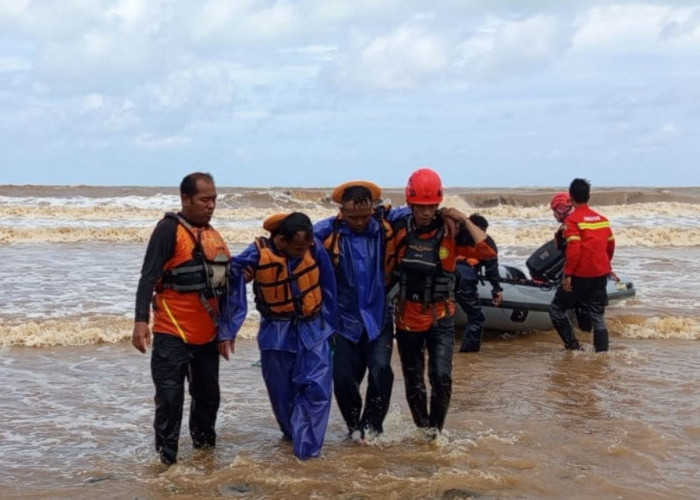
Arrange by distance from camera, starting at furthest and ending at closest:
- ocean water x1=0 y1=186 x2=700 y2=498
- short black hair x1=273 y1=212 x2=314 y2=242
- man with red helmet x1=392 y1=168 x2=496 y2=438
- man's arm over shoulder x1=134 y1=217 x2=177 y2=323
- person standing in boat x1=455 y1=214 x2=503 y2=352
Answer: person standing in boat x1=455 y1=214 x2=503 y2=352
man with red helmet x1=392 y1=168 x2=496 y2=438
short black hair x1=273 y1=212 x2=314 y2=242
ocean water x1=0 y1=186 x2=700 y2=498
man's arm over shoulder x1=134 y1=217 x2=177 y2=323

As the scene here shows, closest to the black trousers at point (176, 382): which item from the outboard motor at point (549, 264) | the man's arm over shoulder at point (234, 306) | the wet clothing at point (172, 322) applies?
the wet clothing at point (172, 322)

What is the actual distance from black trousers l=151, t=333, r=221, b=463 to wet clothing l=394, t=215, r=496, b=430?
1247 mm

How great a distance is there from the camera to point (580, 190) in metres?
8.20

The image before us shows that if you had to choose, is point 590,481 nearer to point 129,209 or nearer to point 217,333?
point 217,333

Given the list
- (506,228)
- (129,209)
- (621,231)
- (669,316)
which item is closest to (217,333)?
(669,316)

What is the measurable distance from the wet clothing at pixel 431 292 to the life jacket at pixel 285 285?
59cm

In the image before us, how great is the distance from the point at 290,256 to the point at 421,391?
1.33 m

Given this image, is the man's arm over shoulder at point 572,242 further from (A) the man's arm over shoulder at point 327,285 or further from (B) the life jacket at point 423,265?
(A) the man's arm over shoulder at point 327,285

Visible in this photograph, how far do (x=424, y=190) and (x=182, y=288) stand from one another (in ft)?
5.14

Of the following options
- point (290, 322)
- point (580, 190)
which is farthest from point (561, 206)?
point (290, 322)

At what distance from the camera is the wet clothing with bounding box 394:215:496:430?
211 inches

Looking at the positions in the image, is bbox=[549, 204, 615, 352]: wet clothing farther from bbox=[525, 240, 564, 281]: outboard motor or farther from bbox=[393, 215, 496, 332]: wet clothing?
bbox=[393, 215, 496, 332]: wet clothing

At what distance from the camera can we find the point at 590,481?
489 cm

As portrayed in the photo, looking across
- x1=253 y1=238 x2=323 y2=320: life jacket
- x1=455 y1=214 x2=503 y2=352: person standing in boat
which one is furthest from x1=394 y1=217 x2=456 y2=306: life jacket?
x1=455 y1=214 x2=503 y2=352: person standing in boat
